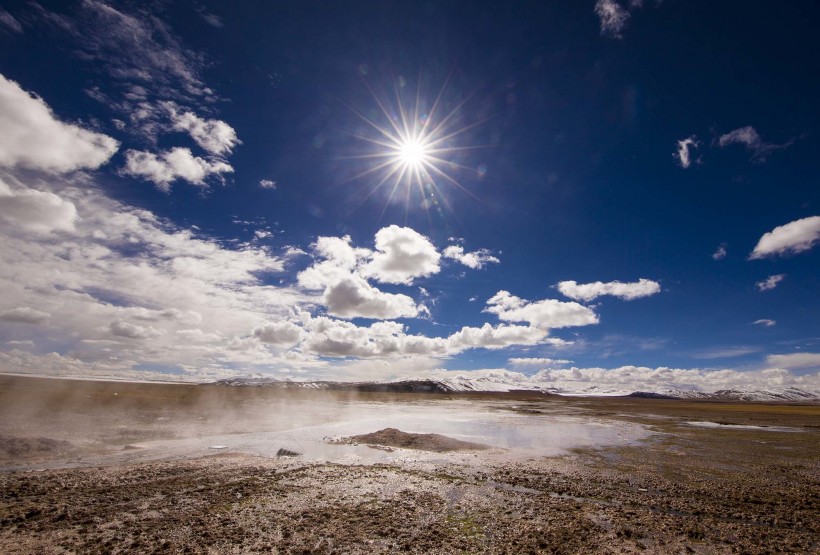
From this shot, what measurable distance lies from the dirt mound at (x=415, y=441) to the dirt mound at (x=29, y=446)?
20.6 m

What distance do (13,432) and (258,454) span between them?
19815 millimetres

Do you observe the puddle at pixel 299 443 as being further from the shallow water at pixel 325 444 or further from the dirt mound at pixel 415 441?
the dirt mound at pixel 415 441

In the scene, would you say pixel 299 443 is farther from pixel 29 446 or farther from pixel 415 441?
pixel 29 446

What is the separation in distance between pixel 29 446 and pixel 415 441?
90.3 feet

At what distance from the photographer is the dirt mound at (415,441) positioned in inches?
1282

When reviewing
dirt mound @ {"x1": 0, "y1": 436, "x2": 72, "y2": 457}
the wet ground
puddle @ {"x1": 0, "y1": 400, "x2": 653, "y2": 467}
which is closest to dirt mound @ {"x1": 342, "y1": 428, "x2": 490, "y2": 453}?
puddle @ {"x1": 0, "y1": 400, "x2": 653, "y2": 467}

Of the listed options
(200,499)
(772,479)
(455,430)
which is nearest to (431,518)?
(200,499)

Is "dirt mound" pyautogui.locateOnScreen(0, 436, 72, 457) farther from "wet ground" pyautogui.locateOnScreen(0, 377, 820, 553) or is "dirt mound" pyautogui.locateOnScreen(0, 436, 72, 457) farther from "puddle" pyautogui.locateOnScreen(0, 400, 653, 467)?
"puddle" pyautogui.locateOnScreen(0, 400, 653, 467)

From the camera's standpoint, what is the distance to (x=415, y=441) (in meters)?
34.6

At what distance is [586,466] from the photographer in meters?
26.5

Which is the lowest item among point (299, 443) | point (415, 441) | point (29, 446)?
point (299, 443)

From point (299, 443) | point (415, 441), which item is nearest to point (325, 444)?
point (299, 443)

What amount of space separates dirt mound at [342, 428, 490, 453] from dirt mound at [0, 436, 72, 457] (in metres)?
20.6

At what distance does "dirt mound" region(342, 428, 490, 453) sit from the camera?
3256 cm
